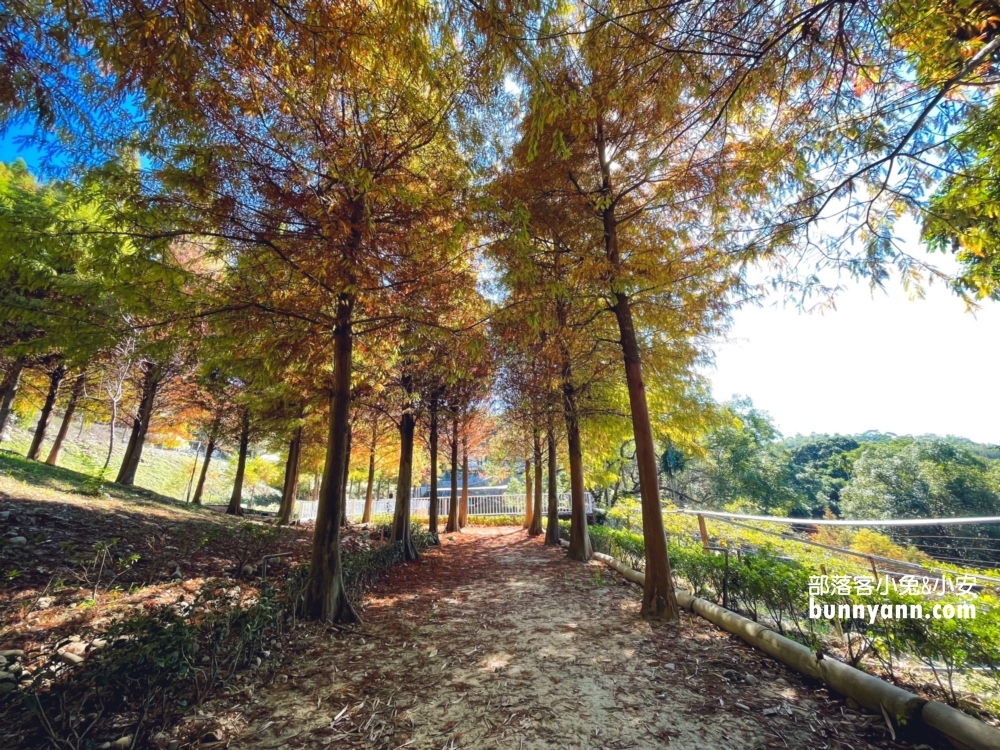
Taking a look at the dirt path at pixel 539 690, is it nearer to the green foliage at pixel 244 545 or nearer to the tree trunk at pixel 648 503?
the tree trunk at pixel 648 503

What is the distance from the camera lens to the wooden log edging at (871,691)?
1881 millimetres

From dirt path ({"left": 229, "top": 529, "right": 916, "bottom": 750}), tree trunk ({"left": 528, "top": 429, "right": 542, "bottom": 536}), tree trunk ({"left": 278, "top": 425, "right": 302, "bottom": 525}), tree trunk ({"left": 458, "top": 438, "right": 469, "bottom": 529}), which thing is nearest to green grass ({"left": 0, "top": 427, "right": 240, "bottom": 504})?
tree trunk ({"left": 278, "top": 425, "right": 302, "bottom": 525})

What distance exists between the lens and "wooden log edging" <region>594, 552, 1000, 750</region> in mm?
1881

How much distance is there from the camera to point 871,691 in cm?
233

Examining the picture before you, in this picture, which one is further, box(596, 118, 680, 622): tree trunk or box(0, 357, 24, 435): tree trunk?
box(0, 357, 24, 435): tree trunk

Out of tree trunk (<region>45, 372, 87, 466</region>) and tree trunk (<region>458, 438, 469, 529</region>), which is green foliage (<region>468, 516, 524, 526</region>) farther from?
tree trunk (<region>45, 372, 87, 466</region>)

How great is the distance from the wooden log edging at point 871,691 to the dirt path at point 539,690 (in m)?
0.11

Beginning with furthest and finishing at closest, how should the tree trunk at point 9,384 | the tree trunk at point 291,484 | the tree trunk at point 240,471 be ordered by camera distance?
→ the tree trunk at point 240,471, the tree trunk at point 291,484, the tree trunk at point 9,384

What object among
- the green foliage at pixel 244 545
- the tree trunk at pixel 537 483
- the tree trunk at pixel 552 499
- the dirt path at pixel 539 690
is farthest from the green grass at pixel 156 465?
the dirt path at pixel 539 690

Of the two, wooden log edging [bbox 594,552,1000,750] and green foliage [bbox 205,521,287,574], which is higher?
green foliage [bbox 205,521,287,574]

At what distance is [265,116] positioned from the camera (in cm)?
360

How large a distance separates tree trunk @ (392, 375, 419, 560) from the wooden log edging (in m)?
5.98

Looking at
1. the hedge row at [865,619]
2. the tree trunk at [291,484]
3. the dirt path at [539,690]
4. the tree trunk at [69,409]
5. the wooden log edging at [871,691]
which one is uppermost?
the tree trunk at [69,409]

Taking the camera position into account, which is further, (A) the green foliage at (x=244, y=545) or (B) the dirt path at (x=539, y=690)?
(A) the green foliage at (x=244, y=545)
